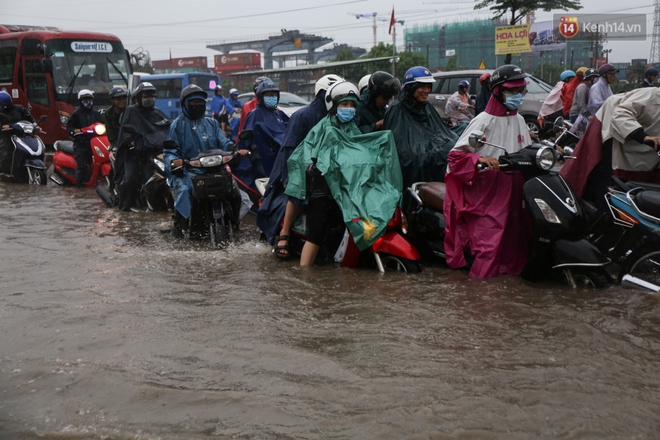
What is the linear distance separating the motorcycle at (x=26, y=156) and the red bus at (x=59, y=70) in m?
3.99

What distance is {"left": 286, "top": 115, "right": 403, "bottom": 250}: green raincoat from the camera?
18.9 ft

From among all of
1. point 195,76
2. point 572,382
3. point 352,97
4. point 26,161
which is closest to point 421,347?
point 572,382

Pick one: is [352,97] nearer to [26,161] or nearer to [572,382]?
[572,382]

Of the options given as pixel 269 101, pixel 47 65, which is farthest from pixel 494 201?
pixel 47 65

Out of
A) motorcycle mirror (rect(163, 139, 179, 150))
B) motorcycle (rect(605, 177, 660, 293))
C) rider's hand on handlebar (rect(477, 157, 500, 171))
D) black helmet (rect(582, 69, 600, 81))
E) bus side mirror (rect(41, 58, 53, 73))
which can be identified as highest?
bus side mirror (rect(41, 58, 53, 73))

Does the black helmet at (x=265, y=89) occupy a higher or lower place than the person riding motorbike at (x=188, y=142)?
higher

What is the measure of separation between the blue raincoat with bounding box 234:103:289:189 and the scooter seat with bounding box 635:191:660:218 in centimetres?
430

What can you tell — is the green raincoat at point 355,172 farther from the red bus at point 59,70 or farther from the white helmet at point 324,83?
the red bus at point 59,70

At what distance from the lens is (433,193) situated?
602cm

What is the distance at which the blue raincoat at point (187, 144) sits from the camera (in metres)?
7.38

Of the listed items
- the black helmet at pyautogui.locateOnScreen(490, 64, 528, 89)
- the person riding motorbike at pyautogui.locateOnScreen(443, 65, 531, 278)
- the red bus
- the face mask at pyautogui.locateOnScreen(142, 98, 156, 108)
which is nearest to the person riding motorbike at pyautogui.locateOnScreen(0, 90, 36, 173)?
the red bus

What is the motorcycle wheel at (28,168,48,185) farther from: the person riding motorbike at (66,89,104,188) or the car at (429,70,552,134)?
the car at (429,70,552,134)

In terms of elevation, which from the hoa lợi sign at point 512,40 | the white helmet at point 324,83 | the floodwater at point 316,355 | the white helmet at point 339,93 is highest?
the hoa lợi sign at point 512,40

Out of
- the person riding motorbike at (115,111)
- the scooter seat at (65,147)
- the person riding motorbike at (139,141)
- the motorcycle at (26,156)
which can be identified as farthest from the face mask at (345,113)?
the motorcycle at (26,156)
